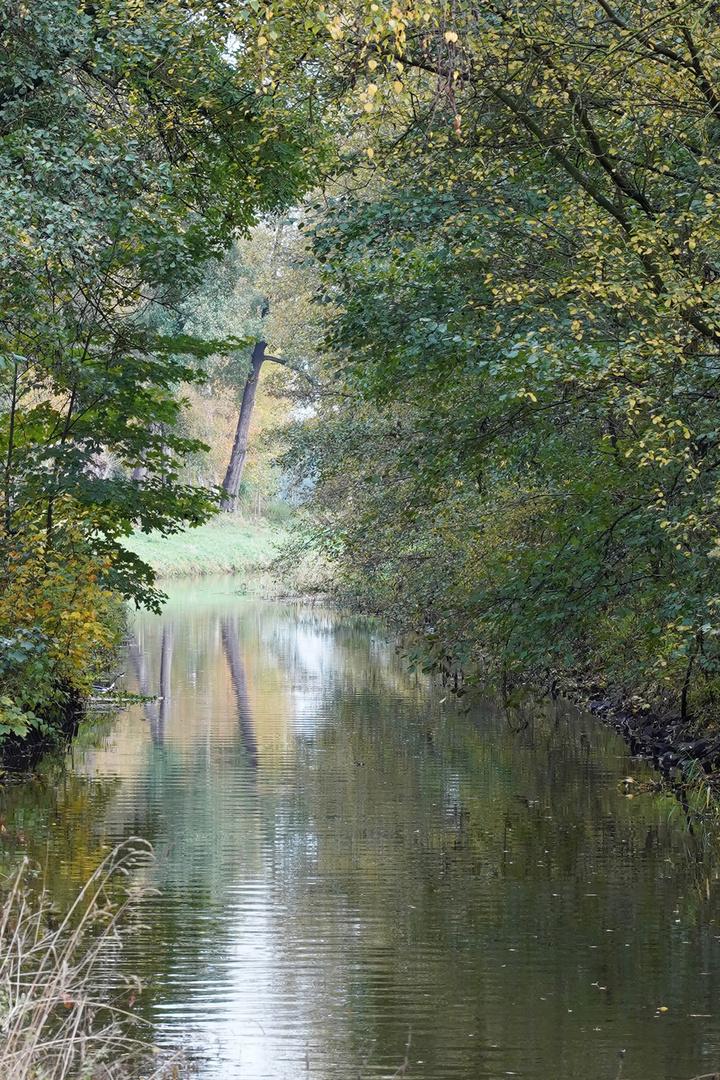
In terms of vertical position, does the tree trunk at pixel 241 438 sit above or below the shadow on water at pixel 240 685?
above

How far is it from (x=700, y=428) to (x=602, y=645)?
17.3ft

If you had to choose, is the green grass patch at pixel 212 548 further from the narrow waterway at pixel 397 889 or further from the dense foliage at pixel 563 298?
the dense foliage at pixel 563 298

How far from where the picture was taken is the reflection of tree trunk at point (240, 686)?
1514 cm

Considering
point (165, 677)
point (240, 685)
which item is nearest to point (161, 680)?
point (165, 677)

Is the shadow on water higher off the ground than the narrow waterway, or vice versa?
the shadow on water

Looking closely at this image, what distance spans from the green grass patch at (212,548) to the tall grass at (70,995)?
35.6 meters

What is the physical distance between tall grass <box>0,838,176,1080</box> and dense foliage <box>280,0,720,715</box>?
4474 millimetres

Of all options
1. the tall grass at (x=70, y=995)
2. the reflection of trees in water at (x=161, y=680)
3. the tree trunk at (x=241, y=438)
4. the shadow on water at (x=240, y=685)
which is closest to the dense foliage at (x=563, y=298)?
the shadow on water at (x=240, y=685)

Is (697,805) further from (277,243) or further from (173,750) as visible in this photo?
(277,243)

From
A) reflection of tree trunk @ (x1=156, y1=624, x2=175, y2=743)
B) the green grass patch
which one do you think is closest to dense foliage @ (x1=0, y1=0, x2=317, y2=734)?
reflection of tree trunk @ (x1=156, y1=624, x2=175, y2=743)

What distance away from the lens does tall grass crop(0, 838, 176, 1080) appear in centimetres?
459

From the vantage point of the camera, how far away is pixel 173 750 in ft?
48.4

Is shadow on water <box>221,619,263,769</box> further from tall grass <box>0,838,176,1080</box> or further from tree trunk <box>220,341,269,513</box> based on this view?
tree trunk <box>220,341,269,513</box>

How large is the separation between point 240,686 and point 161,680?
51.5 inches
